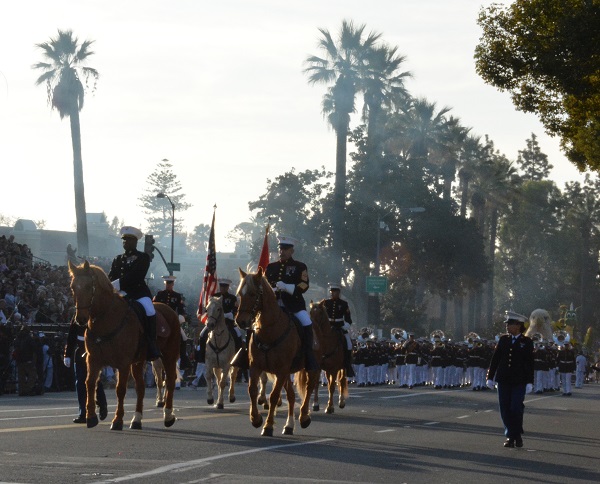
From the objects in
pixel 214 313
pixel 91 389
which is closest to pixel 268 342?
pixel 91 389

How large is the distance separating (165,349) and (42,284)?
79.8 feet

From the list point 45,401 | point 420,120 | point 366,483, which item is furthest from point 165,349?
point 420,120

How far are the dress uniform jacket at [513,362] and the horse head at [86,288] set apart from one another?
5726mm

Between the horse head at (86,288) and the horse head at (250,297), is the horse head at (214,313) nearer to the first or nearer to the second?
the horse head at (250,297)

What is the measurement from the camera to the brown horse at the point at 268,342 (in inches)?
653

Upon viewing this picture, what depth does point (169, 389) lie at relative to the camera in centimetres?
1806

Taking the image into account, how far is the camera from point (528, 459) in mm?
15453

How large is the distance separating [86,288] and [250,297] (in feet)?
6.90

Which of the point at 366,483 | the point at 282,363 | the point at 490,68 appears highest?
the point at 490,68

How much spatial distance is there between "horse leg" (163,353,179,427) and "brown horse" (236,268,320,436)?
1.34 metres

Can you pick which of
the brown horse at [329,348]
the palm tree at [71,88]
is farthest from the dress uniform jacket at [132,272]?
the palm tree at [71,88]

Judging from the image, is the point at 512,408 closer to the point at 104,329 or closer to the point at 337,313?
the point at 104,329

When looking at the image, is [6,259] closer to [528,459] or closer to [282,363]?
[282,363]

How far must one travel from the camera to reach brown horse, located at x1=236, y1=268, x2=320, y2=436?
1658 cm
